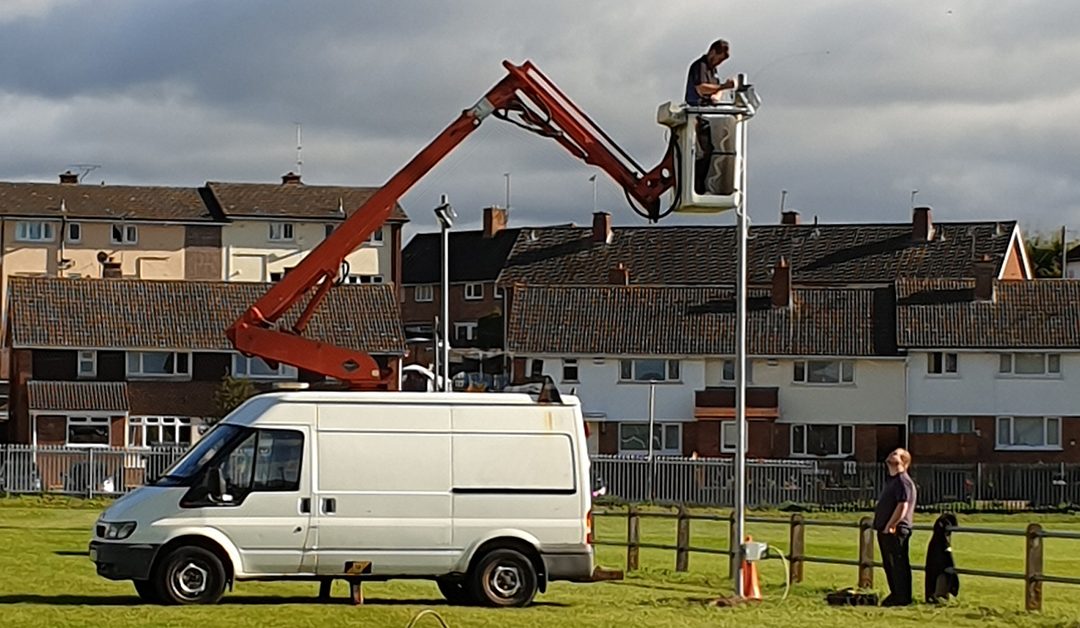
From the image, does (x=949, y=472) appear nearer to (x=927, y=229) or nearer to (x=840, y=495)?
(x=840, y=495)

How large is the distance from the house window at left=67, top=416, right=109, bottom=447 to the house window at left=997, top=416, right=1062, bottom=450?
33461mm

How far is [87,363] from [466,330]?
4168 cm

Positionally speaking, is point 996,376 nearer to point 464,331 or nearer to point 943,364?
point 943,364

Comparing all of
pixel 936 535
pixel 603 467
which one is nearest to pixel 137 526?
pixel 936 535

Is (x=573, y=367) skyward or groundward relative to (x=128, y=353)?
groundward

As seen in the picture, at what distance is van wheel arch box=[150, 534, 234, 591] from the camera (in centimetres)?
1995

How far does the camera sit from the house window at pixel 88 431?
6969 cm

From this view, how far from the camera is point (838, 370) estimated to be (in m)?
74.2

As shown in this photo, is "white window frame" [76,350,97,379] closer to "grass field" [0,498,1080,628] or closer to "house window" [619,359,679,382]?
"house window" [619,359,679,382]

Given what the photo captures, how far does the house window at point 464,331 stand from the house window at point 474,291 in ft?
5.56

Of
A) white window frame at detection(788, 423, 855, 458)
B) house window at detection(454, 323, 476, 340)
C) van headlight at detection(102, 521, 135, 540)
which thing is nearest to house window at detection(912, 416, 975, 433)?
white window frame at detection(788, 423, 855, 458)

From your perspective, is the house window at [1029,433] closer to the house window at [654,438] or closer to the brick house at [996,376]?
the brick house at [996,376]

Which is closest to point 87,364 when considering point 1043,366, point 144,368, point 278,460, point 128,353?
point 128,353

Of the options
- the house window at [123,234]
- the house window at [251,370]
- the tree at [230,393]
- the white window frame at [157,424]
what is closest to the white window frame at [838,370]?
the house window at [251,370]
